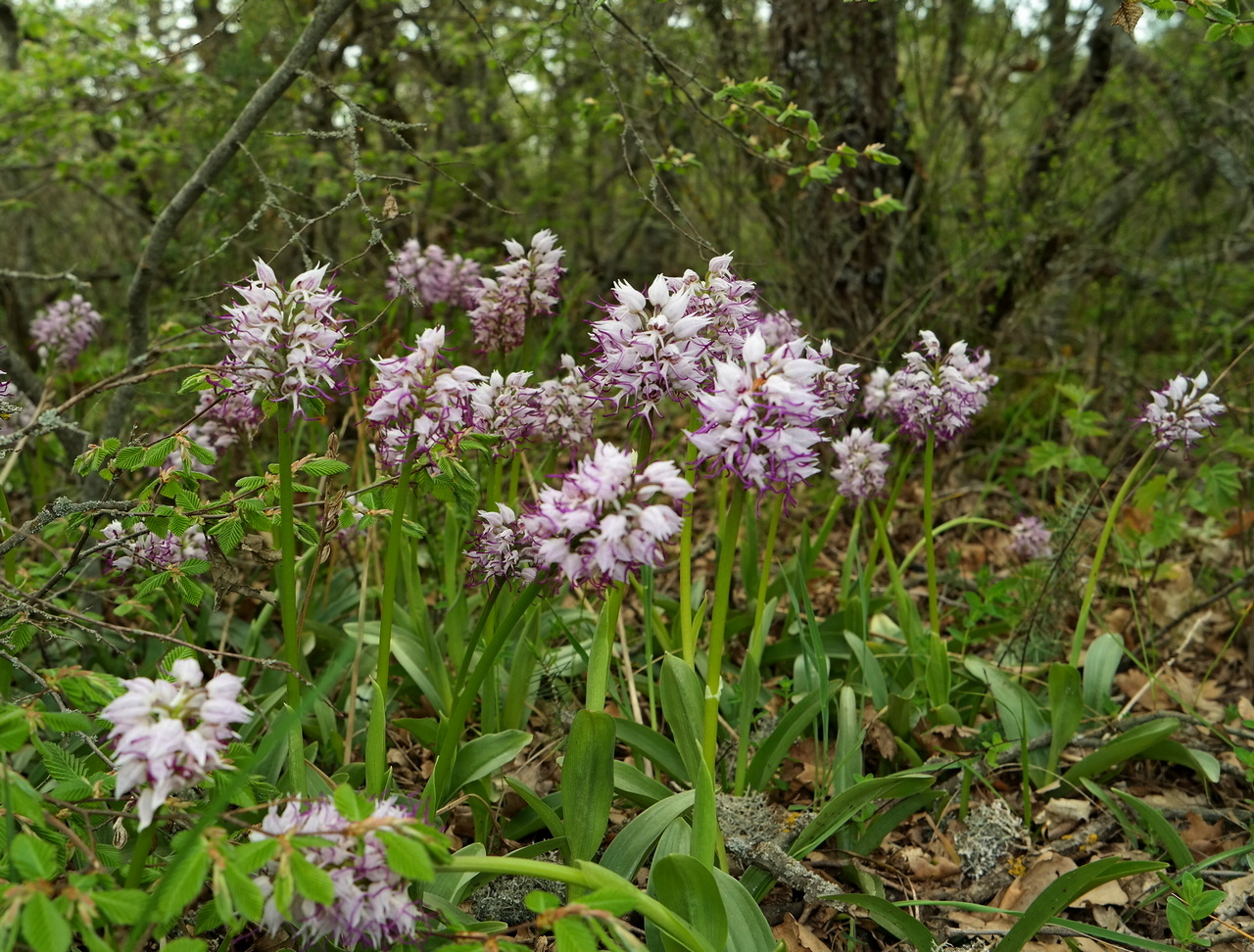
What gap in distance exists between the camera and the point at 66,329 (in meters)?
4.34

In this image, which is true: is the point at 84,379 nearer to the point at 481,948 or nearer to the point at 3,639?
the point at 3,639

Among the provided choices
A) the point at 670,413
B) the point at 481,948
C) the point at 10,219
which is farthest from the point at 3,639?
the point at 10,219

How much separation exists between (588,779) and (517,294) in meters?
1.59

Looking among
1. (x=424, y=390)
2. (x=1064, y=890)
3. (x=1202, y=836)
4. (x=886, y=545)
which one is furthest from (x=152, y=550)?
(x=1202, y=836)

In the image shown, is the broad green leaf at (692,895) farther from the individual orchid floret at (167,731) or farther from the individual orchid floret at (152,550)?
the individual orchid floret at (152,550)

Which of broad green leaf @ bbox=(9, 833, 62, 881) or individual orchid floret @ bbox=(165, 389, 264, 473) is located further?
individual orchid floret @ bbox=(165, 389, 264, 473)

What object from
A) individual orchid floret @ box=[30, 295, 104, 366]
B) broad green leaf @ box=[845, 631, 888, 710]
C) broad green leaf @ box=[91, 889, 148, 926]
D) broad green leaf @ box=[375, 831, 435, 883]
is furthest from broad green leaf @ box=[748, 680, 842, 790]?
individual orchid floret @ box=[30, 295, 104, 366]

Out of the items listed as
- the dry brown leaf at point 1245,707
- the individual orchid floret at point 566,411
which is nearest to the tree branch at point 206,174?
the individual orchid floret at point 566,411

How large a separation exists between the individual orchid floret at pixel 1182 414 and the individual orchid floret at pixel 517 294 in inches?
74.5

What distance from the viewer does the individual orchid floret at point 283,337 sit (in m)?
1.79

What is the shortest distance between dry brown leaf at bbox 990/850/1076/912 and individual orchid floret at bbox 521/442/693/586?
1673mm

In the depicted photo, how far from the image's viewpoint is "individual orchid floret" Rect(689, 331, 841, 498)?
1579mm

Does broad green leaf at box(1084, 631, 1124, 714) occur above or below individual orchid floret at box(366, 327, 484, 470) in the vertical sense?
below

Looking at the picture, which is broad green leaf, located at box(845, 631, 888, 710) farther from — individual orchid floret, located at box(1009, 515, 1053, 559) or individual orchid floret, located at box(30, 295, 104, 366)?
individual orchid floret, located at box(30, 295, 104, 366)
